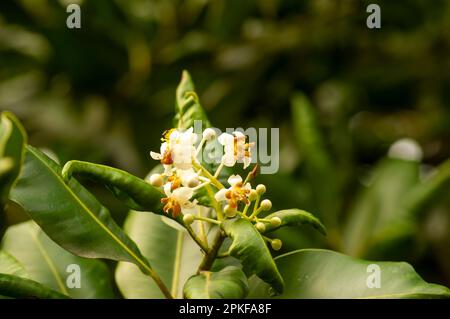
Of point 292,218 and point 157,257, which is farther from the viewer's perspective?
point 157,257

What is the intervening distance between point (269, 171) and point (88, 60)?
674 mm

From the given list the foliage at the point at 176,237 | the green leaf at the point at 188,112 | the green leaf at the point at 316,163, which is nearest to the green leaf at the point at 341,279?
the foliage at the point at 176,237

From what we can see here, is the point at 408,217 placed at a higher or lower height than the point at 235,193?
lower

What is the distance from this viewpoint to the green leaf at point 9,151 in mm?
792

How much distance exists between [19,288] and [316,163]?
0.90 meters

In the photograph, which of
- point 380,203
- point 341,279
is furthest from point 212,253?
point 380,203

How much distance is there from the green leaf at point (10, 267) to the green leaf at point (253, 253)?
29 centimetres

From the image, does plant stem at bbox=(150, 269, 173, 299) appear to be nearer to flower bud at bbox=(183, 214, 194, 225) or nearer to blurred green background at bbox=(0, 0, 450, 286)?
flower bud at bbox=(183, 214, 194, 225)

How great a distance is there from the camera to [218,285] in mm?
843

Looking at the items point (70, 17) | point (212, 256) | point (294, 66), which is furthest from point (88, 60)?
point (212, 256)

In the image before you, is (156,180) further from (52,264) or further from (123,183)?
(52,264)

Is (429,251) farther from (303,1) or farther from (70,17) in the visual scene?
(70,17)

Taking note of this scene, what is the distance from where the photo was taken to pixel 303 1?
6.64ft

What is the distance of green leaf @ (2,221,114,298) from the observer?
1.05 meters
